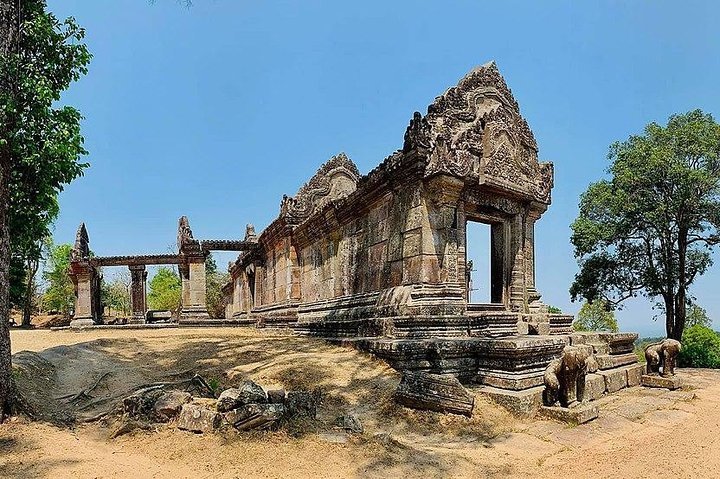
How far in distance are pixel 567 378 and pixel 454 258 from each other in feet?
11.0

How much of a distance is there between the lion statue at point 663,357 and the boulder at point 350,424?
6665mm

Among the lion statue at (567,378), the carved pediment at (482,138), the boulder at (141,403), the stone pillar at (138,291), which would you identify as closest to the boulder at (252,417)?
the boulder at (141,403)

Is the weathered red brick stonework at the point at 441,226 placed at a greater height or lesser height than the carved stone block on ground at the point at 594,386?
greater

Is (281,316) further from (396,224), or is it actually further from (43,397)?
(43,397)

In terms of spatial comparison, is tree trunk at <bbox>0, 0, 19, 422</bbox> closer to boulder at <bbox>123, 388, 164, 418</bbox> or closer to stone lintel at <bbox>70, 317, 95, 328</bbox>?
boulder at <bbox>123, 388, 164, 418</bbox>

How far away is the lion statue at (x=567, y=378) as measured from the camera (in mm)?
6016

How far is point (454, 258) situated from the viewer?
900cm

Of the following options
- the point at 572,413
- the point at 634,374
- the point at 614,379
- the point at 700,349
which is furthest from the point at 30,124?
the point at 700,349

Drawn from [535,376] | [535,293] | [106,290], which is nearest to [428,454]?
[535,376]

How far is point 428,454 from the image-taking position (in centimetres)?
459

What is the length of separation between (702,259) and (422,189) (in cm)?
1247

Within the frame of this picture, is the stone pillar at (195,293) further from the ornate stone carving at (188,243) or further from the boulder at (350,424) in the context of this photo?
the boulder at (350,424)

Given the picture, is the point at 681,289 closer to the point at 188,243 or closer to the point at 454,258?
the point at 454,258

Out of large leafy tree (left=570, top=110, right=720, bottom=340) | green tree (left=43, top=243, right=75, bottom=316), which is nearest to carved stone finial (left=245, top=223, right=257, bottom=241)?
large leafy tree (left=570, top=110, right=720, bottom=340)
